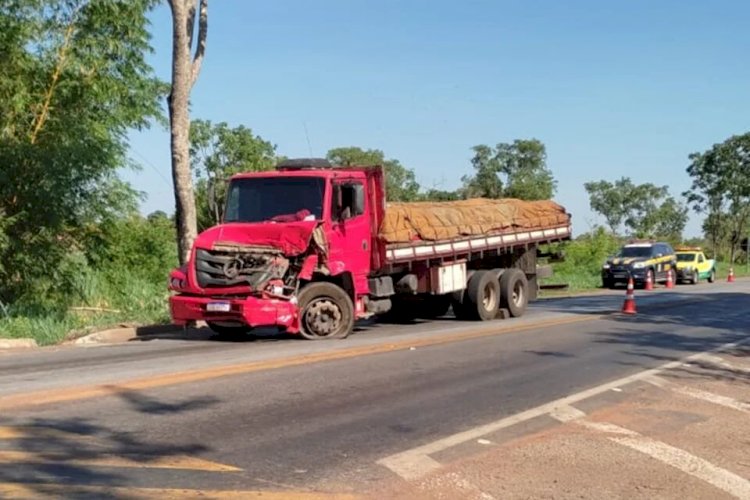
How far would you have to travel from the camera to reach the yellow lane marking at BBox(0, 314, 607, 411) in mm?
7906

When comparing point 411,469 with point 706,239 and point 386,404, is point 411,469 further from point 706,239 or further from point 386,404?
point 706,239

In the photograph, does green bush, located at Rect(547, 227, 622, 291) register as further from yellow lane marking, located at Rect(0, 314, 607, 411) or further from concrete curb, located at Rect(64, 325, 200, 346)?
yellow lane marking, located at Rect(0, 314, 607, 411)

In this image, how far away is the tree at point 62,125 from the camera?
16953mm

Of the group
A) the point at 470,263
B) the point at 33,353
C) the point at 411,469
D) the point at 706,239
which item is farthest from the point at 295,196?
the point at 706,239

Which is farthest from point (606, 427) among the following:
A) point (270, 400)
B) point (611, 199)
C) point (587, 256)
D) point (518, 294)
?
point (611, 199)

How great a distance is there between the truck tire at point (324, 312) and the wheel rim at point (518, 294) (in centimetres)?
612

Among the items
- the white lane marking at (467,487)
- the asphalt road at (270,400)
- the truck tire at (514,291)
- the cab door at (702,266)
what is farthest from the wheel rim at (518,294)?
the cab door at (702,266)

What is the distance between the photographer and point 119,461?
5.91 metres

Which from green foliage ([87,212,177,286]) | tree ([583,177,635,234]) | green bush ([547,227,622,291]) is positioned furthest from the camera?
tree ([583,177,635,234])

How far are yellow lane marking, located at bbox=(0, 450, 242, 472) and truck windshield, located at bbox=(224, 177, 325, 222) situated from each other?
7882 mm

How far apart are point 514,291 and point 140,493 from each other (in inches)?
580

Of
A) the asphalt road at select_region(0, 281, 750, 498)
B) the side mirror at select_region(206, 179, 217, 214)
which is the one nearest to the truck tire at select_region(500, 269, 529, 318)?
the asphalt road at select_region(0, 281, 750, 498)

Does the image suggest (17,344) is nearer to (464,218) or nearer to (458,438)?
(464,218)

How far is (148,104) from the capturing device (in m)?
21.9
